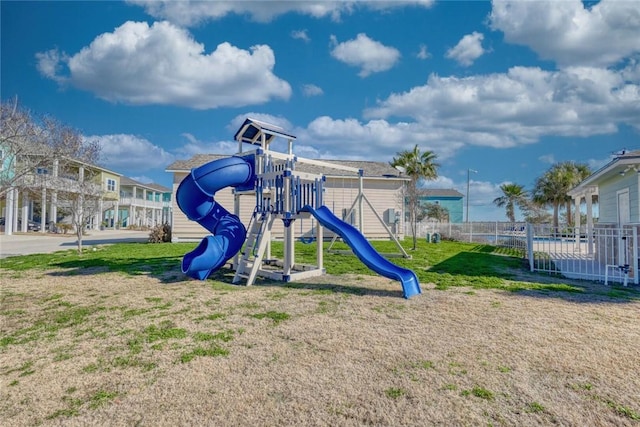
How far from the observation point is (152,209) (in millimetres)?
51406

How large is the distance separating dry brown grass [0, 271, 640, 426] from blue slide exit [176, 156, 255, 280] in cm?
171

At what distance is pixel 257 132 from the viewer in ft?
33.0

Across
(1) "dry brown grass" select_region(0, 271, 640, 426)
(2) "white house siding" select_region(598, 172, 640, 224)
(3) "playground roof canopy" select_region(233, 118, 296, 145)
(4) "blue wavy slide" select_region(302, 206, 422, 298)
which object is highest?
(3) "playground roof canopy" select_region(233, 118, 296, 145)

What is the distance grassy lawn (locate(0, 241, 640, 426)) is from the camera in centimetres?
297

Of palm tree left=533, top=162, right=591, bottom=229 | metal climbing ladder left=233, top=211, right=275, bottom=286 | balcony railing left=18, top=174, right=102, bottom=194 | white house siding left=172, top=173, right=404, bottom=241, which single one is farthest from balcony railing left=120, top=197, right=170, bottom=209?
palm tree left=533, top=162, right=591, bottom=229

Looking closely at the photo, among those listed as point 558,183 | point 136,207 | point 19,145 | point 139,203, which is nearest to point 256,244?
point 19,145

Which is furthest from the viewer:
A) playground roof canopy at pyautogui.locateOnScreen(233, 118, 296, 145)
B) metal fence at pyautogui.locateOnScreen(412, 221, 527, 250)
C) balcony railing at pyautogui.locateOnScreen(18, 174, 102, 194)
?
metal fence at pyautogui.locateOnScreen(412, 221, 527, 250)

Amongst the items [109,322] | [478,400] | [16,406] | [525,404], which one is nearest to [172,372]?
[16,406]

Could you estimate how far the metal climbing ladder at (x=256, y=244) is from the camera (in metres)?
8.26

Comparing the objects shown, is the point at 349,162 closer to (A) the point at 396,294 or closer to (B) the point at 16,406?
(A) the point at 396,294

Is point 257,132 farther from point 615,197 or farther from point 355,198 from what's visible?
point 615,197

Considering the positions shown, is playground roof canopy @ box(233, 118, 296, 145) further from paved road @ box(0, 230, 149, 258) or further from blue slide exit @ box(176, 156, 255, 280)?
paved road @ box(0, 230, 149, 258)

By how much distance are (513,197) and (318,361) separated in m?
40.7

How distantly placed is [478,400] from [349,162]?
22.7 meters
